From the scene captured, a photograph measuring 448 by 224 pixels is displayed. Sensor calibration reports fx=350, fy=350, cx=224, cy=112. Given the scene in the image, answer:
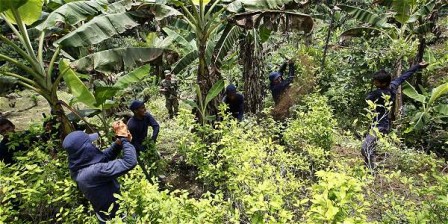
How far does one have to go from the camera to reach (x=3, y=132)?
4.50 meters

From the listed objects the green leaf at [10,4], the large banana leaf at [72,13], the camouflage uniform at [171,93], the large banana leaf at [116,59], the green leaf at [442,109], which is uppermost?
the green leaf at [10,4]

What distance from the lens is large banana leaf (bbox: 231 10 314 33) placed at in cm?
500

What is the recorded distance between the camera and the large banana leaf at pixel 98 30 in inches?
166

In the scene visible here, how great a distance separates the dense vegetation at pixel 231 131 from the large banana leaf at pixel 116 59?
0.5 inches

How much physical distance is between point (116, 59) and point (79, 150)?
1.66m

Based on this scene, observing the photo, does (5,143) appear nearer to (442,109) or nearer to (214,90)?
(214,90)

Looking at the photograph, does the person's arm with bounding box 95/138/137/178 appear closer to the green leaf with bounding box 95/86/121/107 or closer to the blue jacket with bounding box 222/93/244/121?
the green leaf with bounding box 95/86/121/107

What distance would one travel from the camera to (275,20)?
532 centimetres

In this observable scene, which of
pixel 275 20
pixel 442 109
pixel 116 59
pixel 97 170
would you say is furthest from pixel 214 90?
pixel 442 109

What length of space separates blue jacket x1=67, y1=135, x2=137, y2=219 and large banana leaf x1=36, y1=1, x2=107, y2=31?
1673mm

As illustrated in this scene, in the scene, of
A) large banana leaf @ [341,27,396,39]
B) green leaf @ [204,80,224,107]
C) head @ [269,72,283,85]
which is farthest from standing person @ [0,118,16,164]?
large banana leaf @ [341,27,396,39]

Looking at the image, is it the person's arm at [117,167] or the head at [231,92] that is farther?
the head at [231,92]

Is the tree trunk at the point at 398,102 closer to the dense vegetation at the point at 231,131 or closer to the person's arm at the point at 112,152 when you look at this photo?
the dense vegetation at the point at 231,131

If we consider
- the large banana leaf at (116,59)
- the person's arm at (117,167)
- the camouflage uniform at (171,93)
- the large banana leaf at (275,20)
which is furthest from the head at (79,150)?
the camouflage uniform at (171,93)
